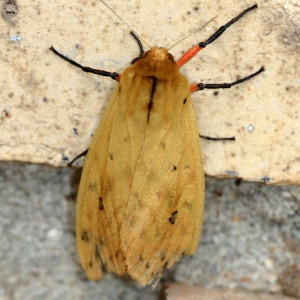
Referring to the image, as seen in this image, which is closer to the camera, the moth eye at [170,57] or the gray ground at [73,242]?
the moth eye at [170,57]

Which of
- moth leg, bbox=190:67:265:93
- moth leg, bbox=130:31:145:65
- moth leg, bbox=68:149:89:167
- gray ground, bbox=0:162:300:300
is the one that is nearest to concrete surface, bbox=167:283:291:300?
gray ground, bbox=0:162:300:300

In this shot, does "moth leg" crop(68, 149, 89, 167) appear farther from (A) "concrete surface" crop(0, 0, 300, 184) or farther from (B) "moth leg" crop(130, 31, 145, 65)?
(B) "moth leg" crop(130, 31, 145, 65)

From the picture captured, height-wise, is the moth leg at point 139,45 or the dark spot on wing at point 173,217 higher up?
the moth leg at point 139,45

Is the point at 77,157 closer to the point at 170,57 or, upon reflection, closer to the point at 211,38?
the point at 170,57

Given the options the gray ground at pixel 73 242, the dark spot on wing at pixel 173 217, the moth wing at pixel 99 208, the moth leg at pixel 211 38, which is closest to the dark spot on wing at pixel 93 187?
the moth wing at pixel 99 208

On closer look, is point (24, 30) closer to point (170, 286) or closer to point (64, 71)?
point (64, 71)

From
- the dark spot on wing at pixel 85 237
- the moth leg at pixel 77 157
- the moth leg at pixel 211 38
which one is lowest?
the dark spot on wing at pixel 85 237

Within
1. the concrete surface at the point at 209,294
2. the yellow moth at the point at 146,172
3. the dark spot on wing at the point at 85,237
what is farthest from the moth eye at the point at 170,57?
the concrete surface at the point at 209,294

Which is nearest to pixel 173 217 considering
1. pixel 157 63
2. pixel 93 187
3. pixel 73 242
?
pixel 93 187

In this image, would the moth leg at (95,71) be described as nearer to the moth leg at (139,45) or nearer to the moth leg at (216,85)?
the moth leg at (139,45)
